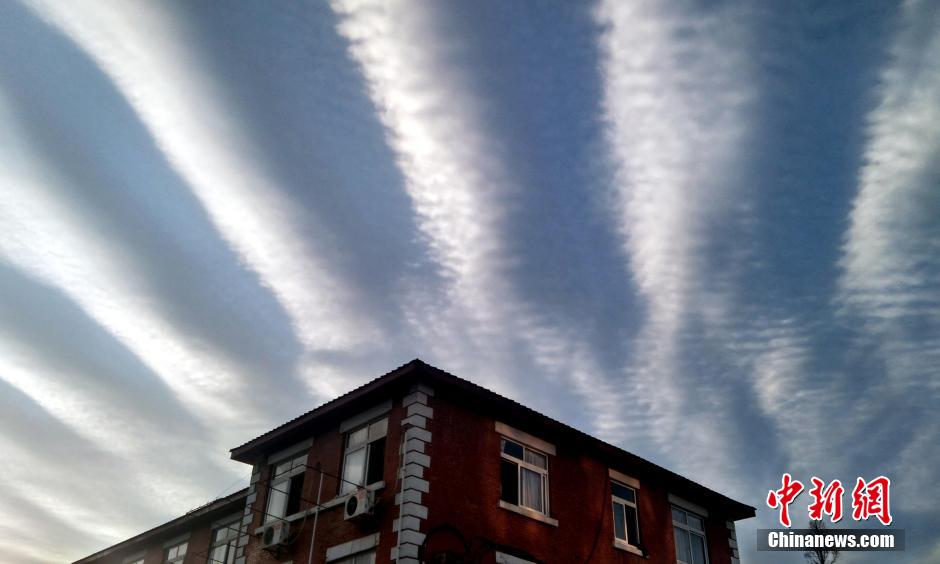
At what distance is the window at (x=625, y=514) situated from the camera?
2275 cm

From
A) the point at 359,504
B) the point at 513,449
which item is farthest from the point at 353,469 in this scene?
the point at 513,449

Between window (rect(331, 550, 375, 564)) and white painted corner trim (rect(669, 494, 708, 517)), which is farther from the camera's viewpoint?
white painted corner trim (rect(669, 494, 708, 517))

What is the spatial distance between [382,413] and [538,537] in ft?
17.8

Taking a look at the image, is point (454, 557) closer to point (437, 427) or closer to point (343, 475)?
point (437, 427)

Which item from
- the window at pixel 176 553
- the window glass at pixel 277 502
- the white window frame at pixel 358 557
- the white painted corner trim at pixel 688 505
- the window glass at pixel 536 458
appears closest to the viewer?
the white window frame at pixel 358 557

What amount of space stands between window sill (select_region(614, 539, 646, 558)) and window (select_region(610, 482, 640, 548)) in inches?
6.4

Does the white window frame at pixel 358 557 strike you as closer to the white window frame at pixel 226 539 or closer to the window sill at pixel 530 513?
the window sill at pixel 530 513

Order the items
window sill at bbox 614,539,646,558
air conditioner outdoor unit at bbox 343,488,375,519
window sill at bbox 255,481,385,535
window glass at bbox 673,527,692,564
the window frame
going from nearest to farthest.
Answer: air conditioner outdoor unit at bbox 343,488,375,519 < window sill at bbox 255,481,385,535 < window sill at bbox 614,539,646,558 < window glass at bbox 673,527,692,564 < the window frame

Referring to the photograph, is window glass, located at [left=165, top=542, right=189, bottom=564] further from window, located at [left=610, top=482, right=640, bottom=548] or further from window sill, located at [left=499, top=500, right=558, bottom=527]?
window, located at [left=610, top=482, right=640, bottom=548]

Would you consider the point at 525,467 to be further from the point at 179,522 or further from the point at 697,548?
the point at 179,522

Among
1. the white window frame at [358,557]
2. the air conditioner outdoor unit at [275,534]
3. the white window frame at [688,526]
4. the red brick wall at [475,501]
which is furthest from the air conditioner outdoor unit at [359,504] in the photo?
the white window frame at [688,526]

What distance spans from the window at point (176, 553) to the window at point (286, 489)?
8.93 meters

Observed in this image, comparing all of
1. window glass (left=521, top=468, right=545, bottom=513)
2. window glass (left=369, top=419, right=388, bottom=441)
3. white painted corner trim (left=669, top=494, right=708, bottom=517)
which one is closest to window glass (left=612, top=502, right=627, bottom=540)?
white painted corner trim (left=669, top=494, right=708, bottom=517)

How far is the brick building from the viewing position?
1812 cm
